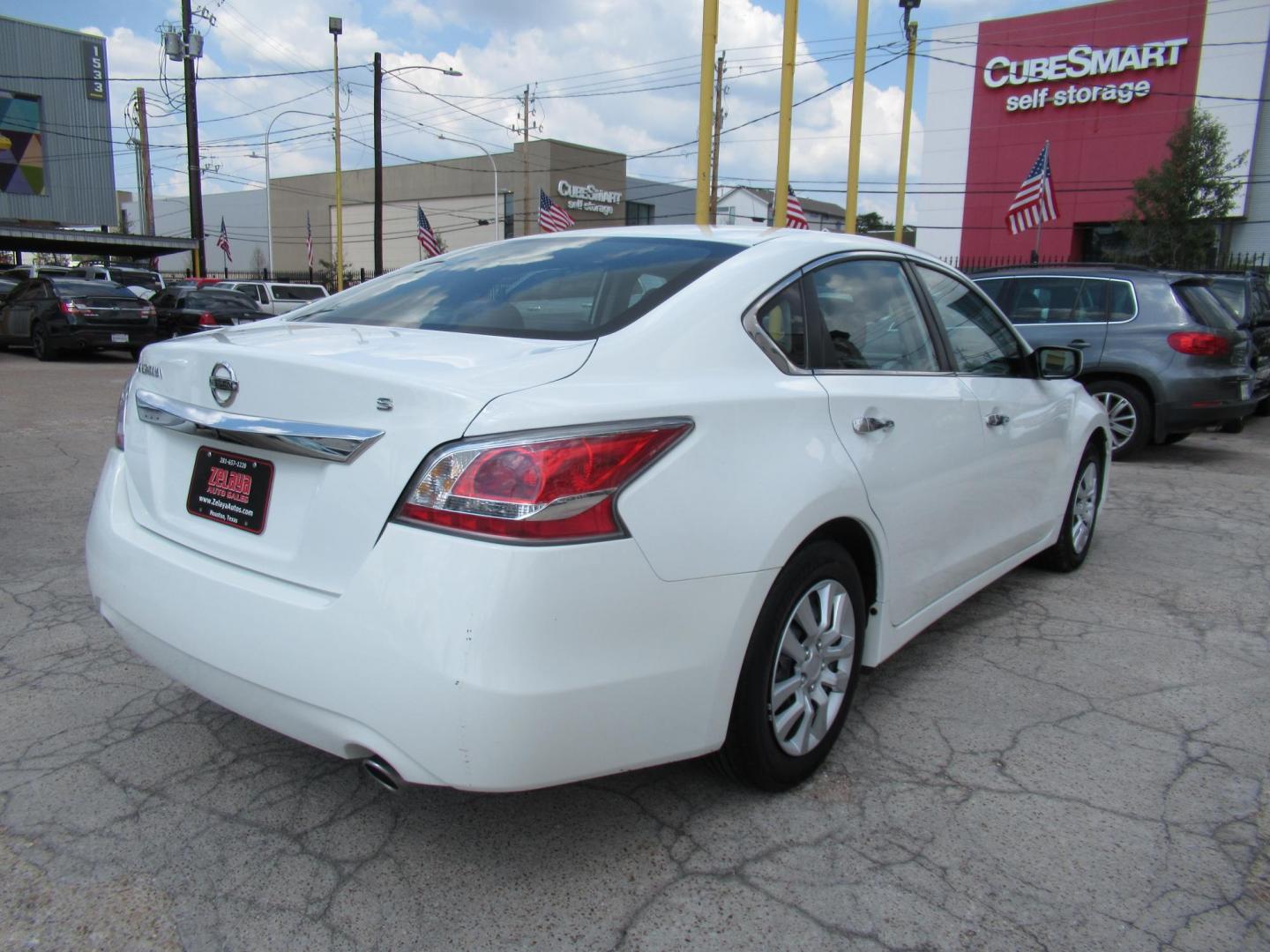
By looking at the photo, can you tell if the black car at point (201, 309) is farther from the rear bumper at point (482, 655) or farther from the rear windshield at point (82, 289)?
the rear bumper at point (482, 655)

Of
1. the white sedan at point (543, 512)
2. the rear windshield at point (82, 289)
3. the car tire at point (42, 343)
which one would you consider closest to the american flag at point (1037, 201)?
the rear windshield at point (82, 289)

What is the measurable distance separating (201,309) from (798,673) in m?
18.9

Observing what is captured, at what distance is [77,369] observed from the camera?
15305 millimetres

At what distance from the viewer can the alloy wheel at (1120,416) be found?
8.57 m

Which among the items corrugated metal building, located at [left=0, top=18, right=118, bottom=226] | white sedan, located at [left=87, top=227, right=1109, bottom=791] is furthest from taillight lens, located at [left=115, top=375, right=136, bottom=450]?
corrugated metal building, located at [left=0, top=18, right=118, bottom=226]

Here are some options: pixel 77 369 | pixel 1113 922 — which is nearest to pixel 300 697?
pixel 1113 922

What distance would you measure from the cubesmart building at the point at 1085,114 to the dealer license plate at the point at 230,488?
30871 mm

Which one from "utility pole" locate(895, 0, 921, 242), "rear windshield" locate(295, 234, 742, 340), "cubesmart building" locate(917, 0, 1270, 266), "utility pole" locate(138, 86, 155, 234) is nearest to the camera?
"rear windshield" locate(295, 234, 742, 340)

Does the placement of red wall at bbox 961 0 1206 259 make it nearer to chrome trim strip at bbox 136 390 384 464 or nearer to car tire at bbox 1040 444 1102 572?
car tire at bbox 1040 444 1102 572

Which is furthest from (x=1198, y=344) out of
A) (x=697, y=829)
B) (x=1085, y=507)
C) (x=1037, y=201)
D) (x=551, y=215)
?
(x=551, y=215)

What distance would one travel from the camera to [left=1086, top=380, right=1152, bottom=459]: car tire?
8.48 m

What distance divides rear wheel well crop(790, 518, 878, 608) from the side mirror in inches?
70.5

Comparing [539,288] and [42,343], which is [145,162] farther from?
[539,288]

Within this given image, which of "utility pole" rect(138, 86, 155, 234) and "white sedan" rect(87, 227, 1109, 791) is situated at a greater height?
"utility pole" rect(138, 86, 155, 234)
